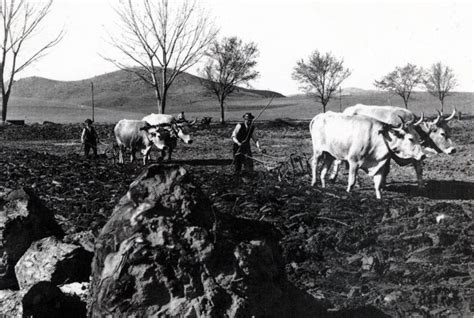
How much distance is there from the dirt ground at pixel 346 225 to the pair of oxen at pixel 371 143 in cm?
90

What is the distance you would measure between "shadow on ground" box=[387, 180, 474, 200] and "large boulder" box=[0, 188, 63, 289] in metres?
8.77

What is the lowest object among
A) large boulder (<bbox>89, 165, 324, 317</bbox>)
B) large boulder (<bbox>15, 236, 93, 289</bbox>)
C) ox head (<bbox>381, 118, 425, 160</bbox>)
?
large boulder (<bbox>15, 236, 93, 289</bbox>)

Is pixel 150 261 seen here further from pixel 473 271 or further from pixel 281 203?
pixel 281 203

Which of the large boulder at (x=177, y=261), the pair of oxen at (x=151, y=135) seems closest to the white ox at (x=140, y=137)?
the pair of oxen at (x=151, y=135)

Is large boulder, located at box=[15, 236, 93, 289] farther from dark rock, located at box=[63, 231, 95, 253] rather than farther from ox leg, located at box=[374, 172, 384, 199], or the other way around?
ox leg, located at box=[374, 172, 384, 199]

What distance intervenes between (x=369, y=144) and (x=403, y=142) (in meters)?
0.75

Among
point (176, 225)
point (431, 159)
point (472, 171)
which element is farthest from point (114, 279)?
point (431, 159)

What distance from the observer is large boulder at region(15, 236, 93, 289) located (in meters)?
5.43

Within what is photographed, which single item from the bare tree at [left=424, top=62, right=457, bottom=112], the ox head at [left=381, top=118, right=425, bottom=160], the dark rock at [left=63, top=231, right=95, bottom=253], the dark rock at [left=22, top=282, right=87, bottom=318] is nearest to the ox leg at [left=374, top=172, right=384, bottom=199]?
the ox head at [left=381, top=118, right=425, bottom=160]

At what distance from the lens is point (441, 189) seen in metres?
13.0

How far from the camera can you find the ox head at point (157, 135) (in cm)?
1631

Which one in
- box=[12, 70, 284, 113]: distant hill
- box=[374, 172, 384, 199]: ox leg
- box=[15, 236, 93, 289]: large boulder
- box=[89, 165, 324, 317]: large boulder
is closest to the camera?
box=[89, 165, 324, 317]: large boulder

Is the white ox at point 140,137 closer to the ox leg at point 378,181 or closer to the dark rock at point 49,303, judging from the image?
the ox leg at point 378,181

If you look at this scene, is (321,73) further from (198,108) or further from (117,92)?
(117,92)
